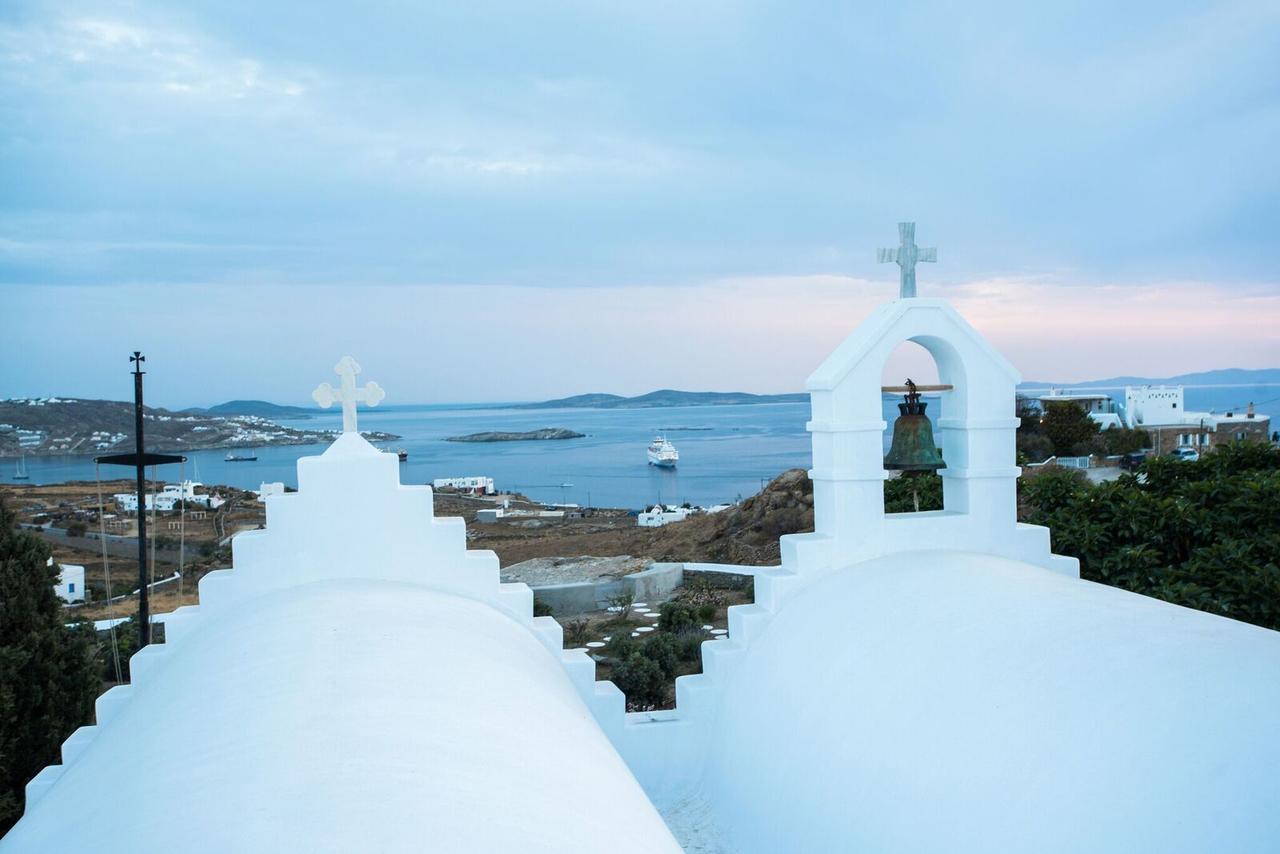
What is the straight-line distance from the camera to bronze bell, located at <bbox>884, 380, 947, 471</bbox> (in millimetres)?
5820

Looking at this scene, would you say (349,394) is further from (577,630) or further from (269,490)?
(577,630)

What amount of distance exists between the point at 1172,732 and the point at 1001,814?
59 centimetres

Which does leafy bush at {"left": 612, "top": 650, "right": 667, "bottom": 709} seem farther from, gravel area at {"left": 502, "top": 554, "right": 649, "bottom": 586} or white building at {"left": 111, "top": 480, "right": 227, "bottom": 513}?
white building at {"left": 111, "top": 480, "right": 227, "bottom": 513}

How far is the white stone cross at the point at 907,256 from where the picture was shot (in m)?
5.61

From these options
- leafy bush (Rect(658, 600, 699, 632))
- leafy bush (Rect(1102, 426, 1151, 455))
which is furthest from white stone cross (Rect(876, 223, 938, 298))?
leafy bush (Rect(1102, 426, 1151, 455))

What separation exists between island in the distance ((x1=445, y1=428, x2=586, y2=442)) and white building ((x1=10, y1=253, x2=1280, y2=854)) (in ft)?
458

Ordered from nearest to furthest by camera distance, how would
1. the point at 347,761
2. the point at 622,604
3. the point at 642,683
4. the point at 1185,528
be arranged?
1. the point at 347,761
2. the point at 1185,528
3. the point at 642,683
4. the point at 622,604

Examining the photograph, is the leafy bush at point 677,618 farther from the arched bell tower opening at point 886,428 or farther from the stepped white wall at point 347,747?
the stepped white wall at point 347,747

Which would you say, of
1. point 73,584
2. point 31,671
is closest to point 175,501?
point 73,584

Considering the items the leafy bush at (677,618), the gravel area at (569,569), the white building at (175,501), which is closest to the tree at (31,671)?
the leafy bush at (677,618)

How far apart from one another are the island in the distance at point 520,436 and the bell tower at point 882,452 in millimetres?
139564

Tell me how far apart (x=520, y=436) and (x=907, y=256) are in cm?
14716

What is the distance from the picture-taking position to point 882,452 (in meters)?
5.44

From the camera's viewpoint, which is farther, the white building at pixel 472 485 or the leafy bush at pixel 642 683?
the white building at pixel 472 485
